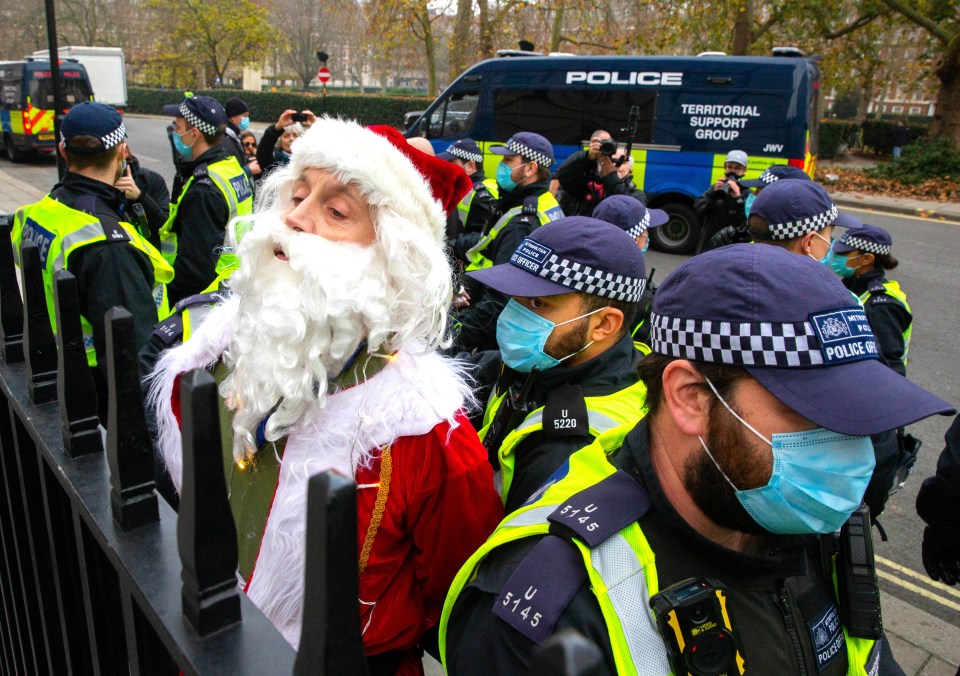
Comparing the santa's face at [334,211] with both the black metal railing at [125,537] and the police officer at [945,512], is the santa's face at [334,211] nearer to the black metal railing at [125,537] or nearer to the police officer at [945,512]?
the black metal railing at [125,537]

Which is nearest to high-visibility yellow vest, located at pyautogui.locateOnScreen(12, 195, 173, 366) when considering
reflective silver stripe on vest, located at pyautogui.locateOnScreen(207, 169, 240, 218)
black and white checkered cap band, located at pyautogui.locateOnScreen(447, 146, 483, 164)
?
reflective silver stripe on vest, located at pyautogui.locateOnScreen(207, 169, 240, 218)

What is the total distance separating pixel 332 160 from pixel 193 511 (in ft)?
3.77

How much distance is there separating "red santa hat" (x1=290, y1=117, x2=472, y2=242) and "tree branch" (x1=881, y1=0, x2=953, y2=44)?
21191 millimetres

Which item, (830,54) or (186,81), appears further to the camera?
(186,81)

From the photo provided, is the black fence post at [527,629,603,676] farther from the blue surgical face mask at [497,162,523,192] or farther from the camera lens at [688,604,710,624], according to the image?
the blue surgical face mask at [497,162,523,192]

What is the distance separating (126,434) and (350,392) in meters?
0.74

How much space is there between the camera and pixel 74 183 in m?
3.44

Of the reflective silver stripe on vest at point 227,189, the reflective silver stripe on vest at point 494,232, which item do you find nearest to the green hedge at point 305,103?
the reflective silver stripe on vest at point 494,232

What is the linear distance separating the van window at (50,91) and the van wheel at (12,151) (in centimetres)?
122

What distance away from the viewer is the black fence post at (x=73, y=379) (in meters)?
1.01

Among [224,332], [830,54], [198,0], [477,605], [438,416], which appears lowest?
[477,605]

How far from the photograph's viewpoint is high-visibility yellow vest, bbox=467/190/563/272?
4969mm

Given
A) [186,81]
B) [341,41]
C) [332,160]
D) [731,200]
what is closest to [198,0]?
[186,81]

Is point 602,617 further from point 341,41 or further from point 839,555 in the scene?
point 341,41
